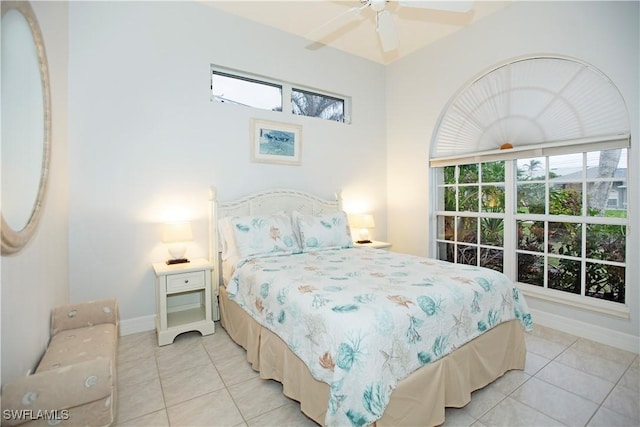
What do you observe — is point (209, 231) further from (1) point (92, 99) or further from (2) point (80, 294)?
(1) point (92, 99)

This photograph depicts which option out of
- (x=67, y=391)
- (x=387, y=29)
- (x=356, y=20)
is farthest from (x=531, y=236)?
(x=67, y=391)

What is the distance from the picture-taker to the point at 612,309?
8.71ft

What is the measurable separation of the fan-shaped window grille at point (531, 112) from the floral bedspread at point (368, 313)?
1.75 meters

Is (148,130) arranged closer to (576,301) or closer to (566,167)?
(566,167)

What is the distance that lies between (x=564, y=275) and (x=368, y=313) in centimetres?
262

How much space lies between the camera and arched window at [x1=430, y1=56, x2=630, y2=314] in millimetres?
2719

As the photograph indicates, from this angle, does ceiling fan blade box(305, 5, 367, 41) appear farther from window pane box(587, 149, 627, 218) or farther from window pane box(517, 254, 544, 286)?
window pane box(517, 254, 544, 286)

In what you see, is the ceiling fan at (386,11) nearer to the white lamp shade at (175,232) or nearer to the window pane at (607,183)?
the window pane at (607,183)

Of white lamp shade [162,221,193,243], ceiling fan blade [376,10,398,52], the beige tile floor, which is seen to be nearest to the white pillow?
white lamp shade [162,221,193,243]

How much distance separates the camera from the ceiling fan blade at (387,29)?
7.89 ft

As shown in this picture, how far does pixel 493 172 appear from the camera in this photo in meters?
3.55

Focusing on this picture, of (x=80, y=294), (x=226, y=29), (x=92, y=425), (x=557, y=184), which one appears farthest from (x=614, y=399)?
(x=226, y=29)

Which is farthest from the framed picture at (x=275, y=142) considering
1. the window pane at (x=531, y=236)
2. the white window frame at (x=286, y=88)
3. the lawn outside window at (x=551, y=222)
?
the window pane at (x=531, y=236)

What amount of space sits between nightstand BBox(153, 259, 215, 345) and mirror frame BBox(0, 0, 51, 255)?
3.63 feet
